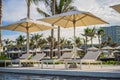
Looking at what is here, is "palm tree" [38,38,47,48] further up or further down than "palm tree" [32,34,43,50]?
further down

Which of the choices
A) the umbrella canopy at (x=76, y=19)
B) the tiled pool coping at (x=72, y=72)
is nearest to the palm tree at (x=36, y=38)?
the umbrella canopy at (x=76, y=19)

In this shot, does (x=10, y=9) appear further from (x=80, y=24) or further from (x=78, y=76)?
(x=78, y=76)

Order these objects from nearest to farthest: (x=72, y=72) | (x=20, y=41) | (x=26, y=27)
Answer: (x=72, y=72) → (x=26, y=27) → (x=20, y=41)

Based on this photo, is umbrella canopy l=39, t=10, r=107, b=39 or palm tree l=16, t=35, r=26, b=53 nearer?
umbrella canopy l=39, t=10, r=107, b=39

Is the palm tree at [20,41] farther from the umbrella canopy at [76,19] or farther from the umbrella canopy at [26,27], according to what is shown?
the umbrella canopy at [76,19]

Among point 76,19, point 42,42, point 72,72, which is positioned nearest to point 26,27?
point 76,19

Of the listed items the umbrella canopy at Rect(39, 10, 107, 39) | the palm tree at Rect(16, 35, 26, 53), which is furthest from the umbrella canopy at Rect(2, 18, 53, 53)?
the palm tree at Rect(16, 35, 26, 53)

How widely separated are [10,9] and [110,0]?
974cm

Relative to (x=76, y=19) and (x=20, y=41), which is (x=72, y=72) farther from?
(x=20, y=41)

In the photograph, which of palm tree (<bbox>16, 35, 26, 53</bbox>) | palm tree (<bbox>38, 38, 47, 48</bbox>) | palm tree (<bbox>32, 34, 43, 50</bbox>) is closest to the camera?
palm tree (<bbox>32, 34, 43, 50</bbox>)

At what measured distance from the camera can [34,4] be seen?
1092 inches

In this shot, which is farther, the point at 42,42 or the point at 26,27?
the point at 42,42

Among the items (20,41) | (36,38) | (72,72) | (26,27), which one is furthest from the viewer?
(20,41)

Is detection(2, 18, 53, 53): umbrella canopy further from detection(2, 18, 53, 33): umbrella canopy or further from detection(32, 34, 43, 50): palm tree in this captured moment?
detection(32, 34, 43, 50): palm tree
